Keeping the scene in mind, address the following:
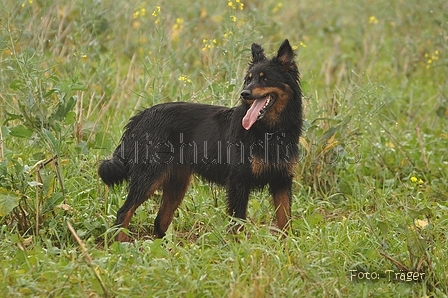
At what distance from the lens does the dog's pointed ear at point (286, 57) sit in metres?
4.70

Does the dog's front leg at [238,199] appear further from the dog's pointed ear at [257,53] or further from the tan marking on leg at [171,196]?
the dog's pointed ear at [257,53]

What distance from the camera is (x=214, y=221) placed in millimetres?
4574

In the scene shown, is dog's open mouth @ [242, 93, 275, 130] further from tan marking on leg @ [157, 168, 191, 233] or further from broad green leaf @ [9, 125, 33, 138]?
broad green leaf @ [9, 125, 33, 138]

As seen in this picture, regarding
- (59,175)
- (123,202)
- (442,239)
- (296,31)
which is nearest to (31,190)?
(59,175)

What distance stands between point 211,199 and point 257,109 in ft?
4.04

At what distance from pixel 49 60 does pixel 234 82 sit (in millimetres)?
2195

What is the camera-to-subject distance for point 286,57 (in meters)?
4.74

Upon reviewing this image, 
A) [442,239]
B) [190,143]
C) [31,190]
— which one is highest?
[190,143]

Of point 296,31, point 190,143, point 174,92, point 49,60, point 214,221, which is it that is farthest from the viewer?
point 296,31

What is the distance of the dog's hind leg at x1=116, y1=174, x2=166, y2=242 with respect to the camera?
4898 mm

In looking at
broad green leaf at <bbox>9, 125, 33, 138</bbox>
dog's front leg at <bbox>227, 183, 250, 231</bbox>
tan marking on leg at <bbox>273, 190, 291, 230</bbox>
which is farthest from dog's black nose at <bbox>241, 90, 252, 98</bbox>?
broad green leaf at <bbox>9, 125, 33, 138</bbox>

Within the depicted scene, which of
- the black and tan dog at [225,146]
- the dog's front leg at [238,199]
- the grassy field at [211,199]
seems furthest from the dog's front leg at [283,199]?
the dog's front leg at [238,199]

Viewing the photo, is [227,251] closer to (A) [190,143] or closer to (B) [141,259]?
(B) [141,259]

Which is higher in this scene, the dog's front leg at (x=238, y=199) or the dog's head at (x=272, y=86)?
the dog's head at (x=272, y=86)
